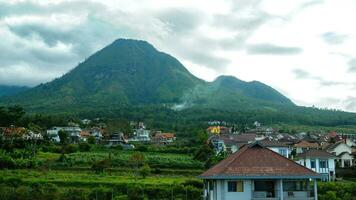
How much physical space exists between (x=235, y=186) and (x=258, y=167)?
1.49m

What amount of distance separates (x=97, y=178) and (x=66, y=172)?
6742 mm

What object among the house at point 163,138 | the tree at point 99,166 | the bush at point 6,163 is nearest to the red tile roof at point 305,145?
the tree at point 99,166

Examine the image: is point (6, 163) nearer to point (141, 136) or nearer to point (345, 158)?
point (345, 158)

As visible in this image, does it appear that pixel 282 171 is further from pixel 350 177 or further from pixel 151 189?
pixel 350 177

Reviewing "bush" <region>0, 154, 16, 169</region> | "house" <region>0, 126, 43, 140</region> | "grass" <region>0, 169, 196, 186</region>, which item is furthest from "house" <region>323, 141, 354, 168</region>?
"house" <region>0, 126, 43, 140</region>

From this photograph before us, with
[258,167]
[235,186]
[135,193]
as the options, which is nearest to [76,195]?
[135,193]

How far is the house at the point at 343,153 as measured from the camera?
58481 mm

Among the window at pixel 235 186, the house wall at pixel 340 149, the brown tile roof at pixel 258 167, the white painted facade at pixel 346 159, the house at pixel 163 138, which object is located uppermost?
the house at pixel 163 138

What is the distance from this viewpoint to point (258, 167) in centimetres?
2650

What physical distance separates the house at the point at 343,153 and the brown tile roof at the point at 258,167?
31862mm

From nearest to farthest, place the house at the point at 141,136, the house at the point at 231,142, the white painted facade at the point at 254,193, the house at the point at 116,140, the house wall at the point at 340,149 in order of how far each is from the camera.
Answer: the white painted facade at the point at 254,193 < the house wall at the point at 340,149 < the house at the point at 231,142 < the house at the point at 116,140 < the house at the point at 141,136

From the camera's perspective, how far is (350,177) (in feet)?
170

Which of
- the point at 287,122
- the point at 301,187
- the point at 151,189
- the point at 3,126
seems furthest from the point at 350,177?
the point at 287,122

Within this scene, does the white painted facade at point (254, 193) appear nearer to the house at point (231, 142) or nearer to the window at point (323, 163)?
the window at point (323, 163)
